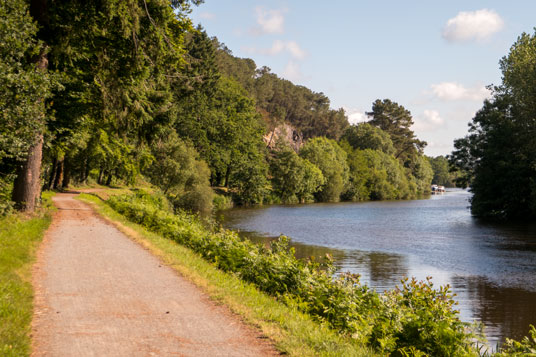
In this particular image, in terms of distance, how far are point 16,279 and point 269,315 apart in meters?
4.61

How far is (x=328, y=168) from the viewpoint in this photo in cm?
8500

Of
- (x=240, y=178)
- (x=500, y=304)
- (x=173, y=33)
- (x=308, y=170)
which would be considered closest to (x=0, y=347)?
(x=500, y=304)

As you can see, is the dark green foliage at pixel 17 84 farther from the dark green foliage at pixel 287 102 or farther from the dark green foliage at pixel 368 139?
the dark green foliage at pixel 368 139

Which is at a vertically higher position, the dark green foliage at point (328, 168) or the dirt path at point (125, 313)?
the dark green foliage at point (328, 168)

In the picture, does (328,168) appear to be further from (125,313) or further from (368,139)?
(125,313)

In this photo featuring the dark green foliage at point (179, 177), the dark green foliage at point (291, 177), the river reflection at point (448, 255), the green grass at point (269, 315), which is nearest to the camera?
the green grass at point (269, 315)

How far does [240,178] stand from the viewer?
6769cm

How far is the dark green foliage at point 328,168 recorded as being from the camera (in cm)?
8344

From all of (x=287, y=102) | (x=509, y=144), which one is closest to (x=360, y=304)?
(x=509, y=144)

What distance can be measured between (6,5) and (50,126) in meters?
5.27

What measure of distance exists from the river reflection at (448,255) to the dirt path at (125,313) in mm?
7316

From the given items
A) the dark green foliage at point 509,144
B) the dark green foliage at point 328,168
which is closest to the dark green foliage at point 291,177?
the dark green foliage at point 328,168

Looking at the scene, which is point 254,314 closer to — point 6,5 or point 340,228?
point 6,5

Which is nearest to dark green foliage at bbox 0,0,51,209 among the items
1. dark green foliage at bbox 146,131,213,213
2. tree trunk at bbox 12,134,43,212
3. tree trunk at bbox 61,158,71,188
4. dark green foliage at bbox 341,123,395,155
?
tree trunk at bbox 12,134,43,212
